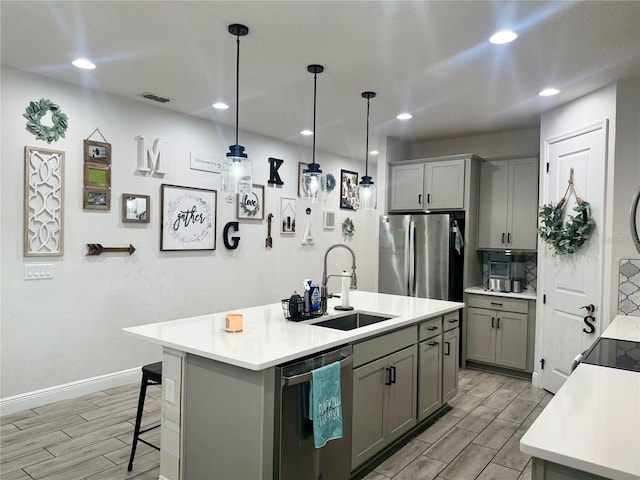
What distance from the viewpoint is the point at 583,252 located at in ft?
11.8

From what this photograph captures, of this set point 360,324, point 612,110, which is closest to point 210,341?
point 360,324

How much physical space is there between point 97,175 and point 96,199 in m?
0.21

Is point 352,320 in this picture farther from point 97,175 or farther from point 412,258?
point 97,175

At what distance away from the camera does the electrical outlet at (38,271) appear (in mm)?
3398

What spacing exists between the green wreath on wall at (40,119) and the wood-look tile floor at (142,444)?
2.18 meters

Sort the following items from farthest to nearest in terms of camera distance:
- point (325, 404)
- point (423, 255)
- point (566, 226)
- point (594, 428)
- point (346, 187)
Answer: point (346, 187), point (423, 255), point (566, 226), point (325, 404), point (594, 428)

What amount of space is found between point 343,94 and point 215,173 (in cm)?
179

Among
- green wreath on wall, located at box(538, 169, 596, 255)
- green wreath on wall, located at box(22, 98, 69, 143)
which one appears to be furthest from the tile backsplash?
green wreath on wall, located at box(22, 98, 69, 143)

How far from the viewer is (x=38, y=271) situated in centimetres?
346

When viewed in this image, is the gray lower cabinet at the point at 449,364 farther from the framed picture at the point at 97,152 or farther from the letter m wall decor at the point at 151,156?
the framed picture at the point at 97,152

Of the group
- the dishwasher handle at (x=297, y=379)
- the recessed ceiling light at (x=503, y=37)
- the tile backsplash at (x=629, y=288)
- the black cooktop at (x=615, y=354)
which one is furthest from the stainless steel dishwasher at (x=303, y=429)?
the tile backsplash at (x=629, y=288)

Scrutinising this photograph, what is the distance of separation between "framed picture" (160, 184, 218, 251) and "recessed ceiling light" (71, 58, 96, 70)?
1.29 meters

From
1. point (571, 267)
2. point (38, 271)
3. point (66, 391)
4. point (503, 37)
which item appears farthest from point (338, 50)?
point (66, 391)

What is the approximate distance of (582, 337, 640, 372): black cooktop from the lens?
1942 millimetres
